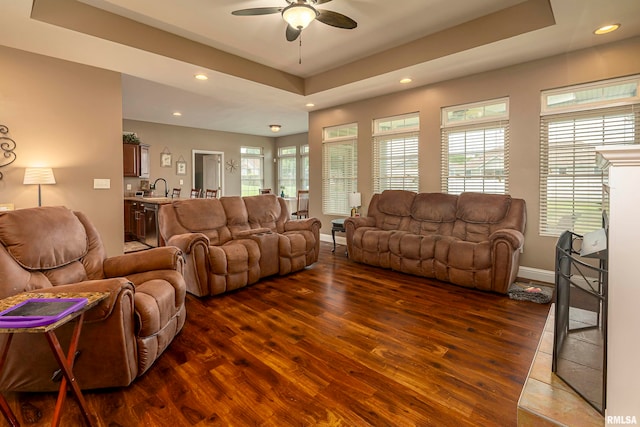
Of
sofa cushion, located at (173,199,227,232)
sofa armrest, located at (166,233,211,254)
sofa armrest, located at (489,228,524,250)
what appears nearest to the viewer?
sofa armrest, located at (166,233,211,254)

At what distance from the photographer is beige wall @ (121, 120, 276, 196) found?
7.98m

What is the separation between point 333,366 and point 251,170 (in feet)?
28.8

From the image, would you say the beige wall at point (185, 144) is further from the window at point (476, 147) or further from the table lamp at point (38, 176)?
the window at point (476, 147)

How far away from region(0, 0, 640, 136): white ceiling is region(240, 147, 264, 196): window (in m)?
4.62

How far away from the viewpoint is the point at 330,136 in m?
6.29

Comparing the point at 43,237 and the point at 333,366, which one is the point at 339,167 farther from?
the point at 43,237

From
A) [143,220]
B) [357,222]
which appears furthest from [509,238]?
[143,220]

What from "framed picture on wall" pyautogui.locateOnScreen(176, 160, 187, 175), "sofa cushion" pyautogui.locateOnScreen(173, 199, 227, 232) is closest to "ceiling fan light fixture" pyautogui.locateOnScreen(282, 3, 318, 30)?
"sofa cushion" pyautogui.locateOnScreen(173, 199, 227, 232)

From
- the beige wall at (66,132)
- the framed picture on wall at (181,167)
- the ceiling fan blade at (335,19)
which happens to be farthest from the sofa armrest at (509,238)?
the framed picture on wall at (181,167)

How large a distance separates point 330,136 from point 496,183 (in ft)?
10.5

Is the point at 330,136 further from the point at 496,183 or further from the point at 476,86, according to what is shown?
the point at 496,183

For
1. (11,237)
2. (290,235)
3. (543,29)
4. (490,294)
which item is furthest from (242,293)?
(543,29)

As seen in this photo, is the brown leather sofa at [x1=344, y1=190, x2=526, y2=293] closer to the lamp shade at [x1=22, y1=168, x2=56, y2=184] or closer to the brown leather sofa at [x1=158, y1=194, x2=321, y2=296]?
the brown leather sofa at [x1=158, y1=194, x2=321, y2=296]

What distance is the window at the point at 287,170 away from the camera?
10.2 m
